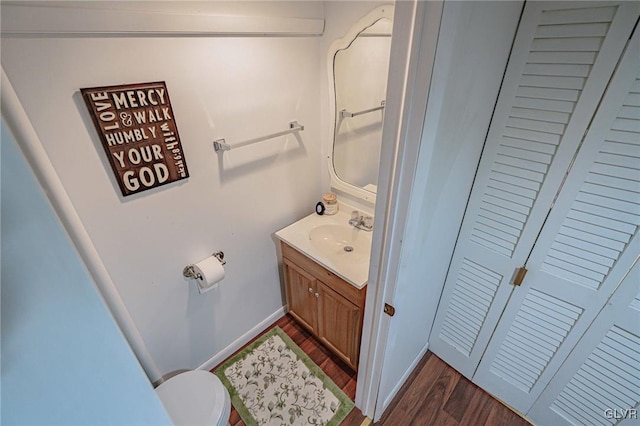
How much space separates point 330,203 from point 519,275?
3.55 feet

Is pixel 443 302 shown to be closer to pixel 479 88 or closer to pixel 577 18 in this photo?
pixel 479 88

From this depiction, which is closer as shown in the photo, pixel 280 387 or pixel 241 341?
pixel 280 387

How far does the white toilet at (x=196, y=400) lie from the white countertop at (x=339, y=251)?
2.47 feet

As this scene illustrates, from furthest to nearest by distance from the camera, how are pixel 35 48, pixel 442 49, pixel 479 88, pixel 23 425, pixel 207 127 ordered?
pixel 207 127 → pixel 479 88 → pixel 35 48 → pixel 442 49 → pixel 23 425

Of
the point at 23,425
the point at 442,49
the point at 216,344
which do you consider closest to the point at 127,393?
the point at 23,425

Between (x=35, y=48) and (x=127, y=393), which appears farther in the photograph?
(x=35, y=48)

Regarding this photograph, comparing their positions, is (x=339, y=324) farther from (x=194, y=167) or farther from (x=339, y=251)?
(x=194, y=167)

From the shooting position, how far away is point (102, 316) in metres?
0.44

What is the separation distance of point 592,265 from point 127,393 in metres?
1.51

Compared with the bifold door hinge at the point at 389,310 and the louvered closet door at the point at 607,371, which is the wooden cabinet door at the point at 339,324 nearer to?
the bifold door hinge at the point at 389,310

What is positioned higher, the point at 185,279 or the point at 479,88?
the point at 479,88

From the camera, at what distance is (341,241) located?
179 cm

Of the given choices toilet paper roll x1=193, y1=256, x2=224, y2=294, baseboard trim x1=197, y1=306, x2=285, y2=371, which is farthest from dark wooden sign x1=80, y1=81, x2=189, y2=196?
baseboard trim x1=197, y1=306, x2=285, y2=371

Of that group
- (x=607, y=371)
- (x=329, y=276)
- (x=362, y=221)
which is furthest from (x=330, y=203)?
(x=607, y=371)
